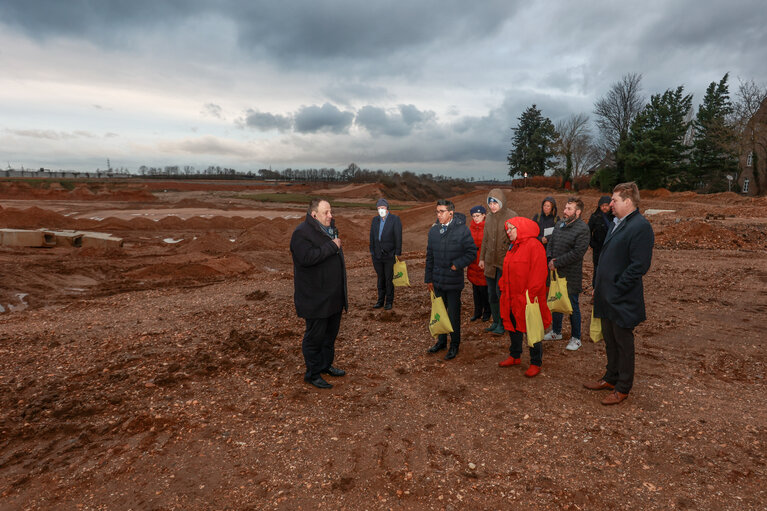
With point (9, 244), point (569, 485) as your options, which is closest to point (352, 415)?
point (569, 485)

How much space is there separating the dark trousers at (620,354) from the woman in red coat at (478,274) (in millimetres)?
2345

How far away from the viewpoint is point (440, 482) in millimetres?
3193

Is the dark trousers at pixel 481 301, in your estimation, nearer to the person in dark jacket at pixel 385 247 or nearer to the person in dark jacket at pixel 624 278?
the person in dark jacket at pixel 385 247

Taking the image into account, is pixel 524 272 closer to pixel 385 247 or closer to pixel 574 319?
pixel 574 319

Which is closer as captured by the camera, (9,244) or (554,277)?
(554,277)

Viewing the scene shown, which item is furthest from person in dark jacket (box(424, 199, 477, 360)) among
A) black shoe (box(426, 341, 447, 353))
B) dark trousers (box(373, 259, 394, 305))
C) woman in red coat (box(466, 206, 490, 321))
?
dark trousers (box(373, 259, 394, 305))

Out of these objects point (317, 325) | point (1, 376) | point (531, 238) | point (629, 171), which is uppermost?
point (629, 171)

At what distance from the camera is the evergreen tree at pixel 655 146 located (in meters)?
34.0

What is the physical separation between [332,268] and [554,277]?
112 inches

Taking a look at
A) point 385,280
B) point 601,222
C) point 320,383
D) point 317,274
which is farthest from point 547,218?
point 320,383

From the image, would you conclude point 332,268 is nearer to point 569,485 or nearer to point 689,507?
point 569,485

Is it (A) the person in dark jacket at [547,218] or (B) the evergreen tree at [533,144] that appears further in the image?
(B) the evergreen tree at [533,144]

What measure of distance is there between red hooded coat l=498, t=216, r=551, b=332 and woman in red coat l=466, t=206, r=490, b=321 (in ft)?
5.64

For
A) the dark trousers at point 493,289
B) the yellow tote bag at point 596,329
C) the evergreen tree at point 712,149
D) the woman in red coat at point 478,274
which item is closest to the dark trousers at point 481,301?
the woman in red coat at point 478,274
